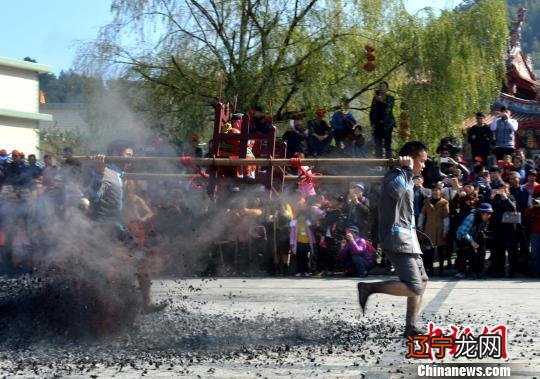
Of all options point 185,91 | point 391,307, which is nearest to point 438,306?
point 391,307

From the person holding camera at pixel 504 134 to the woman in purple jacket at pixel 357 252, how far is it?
14.4 feet

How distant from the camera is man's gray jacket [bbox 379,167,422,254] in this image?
859 cm

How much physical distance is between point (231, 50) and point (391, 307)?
932 centimetres

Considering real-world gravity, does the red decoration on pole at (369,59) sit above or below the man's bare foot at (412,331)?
above

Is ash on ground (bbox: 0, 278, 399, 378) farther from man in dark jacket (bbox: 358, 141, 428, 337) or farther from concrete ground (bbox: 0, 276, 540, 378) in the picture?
man in dark jacket (bbox: 358, 141, 428, 337)

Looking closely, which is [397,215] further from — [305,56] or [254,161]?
[305,56]

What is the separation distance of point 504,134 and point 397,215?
33.9ft

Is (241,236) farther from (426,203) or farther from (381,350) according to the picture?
(381,350)

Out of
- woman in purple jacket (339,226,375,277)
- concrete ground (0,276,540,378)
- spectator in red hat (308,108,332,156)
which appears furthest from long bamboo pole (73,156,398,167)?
spectator in red hat (308,108,332,156)

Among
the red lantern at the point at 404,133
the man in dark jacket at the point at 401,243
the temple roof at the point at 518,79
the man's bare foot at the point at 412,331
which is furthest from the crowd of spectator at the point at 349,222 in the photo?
the temple roof at the point at 518,79

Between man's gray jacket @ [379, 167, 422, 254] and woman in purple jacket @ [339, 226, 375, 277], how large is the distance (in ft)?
22.3

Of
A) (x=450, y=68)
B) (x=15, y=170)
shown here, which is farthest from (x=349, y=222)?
(x=15, y=170)

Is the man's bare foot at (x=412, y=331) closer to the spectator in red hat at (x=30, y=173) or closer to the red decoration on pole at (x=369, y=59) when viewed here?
the spectator in red hat at (x=30, y=173)

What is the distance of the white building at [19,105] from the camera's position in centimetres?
3378
